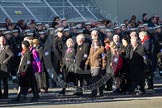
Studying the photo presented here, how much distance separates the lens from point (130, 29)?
2136 centimetres

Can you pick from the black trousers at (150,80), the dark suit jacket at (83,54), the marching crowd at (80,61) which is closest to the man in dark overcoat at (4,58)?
the marching crowd at (80,61)

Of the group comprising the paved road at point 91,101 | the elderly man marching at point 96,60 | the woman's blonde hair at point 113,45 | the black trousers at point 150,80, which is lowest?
the paved road at point 91,101

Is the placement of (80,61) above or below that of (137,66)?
above

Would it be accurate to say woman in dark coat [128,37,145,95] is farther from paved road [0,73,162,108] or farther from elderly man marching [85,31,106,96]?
elderly man marching [85,31,106,96]

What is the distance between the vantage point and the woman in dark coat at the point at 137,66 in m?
16.7

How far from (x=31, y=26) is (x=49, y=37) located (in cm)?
150

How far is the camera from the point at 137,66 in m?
16.7

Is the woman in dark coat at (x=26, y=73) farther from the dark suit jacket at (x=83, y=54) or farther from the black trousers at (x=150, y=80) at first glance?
the black trousers at (x=150, y=80)

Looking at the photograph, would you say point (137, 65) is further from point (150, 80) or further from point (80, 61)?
point (80, 61)

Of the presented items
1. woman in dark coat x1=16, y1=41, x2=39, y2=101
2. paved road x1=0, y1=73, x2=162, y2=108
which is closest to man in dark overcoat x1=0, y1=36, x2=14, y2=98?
woman in dark coat x1=16, y1=41, x2=39, y2=101

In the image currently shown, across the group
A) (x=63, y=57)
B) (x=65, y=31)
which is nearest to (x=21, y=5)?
(x=65, y=31)

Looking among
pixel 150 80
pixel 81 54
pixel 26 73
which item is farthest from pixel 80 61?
pixel 150 80

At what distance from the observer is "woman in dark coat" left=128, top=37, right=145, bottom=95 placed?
1667 cm

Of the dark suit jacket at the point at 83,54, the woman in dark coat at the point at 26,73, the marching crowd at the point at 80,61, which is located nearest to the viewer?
the woman in dark coat at the point at 26,73
